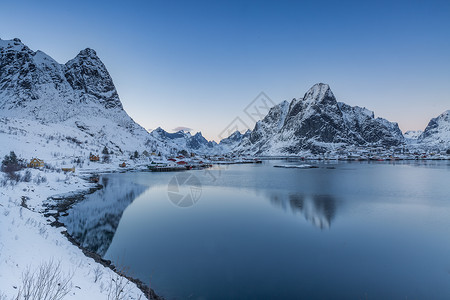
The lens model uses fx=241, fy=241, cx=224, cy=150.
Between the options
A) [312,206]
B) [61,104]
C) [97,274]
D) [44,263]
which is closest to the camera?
[44,263]

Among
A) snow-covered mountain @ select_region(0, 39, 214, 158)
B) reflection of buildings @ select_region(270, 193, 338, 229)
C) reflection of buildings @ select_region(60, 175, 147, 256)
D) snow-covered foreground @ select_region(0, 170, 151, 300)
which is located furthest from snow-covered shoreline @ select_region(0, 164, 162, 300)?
snow-covered mountain @ select_region(0, 39, 214, 158)

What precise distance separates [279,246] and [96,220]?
17163 mm

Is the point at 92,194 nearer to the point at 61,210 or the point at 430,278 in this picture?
the point at 61,210

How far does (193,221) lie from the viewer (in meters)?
23.5

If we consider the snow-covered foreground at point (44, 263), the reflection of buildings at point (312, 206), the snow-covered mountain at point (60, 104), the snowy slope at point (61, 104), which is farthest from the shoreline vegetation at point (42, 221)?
the snowy slope at point (61, 104)

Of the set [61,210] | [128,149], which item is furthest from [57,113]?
[61,210]

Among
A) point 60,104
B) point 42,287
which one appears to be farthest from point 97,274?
point 60,104

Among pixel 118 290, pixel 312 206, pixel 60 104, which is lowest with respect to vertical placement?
pixel 312 206

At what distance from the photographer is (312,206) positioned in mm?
28453

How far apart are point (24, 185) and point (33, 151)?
2153 inches

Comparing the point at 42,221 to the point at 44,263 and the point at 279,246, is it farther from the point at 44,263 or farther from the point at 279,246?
the point at 279,246

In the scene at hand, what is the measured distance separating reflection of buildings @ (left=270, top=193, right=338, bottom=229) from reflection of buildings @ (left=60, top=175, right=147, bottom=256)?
17.7 metres

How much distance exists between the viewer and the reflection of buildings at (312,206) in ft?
→ 74.7

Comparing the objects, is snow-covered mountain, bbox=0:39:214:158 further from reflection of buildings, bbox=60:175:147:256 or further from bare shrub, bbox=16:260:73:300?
bare shrub, bbox=16:260:73:300
